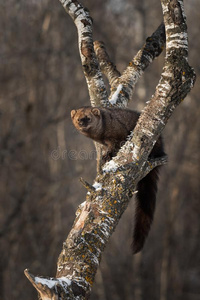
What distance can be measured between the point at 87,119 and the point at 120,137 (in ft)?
1.54

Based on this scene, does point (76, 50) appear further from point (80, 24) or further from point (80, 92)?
point (80, 24)

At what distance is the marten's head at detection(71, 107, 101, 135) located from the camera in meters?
4.52

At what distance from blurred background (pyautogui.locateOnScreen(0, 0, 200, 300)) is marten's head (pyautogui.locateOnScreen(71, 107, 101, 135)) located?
6707mm

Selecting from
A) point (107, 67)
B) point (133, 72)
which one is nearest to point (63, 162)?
point (107, 67)

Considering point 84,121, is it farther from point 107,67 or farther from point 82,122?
point 107,67

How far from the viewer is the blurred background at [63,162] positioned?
11.6 meters

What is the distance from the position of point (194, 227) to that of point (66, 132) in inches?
241

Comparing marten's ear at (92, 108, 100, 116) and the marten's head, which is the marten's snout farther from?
marten's ear at (92, 108, 100, 116)

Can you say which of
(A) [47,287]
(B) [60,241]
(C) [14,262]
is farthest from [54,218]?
(A) [47,287]

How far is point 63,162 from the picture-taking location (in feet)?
43.2

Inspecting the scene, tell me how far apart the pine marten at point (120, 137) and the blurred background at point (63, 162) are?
22.7 ft

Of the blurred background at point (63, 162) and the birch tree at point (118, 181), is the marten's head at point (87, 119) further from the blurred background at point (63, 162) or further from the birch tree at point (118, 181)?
the blurred background at point (63, 162)

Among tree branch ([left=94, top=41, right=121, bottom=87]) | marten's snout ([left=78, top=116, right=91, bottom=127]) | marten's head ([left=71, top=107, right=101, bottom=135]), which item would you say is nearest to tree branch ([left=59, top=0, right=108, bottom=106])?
marten's head ([left=71, top=107, right=101, bottom=135])

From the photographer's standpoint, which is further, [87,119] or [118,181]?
[87,119]
